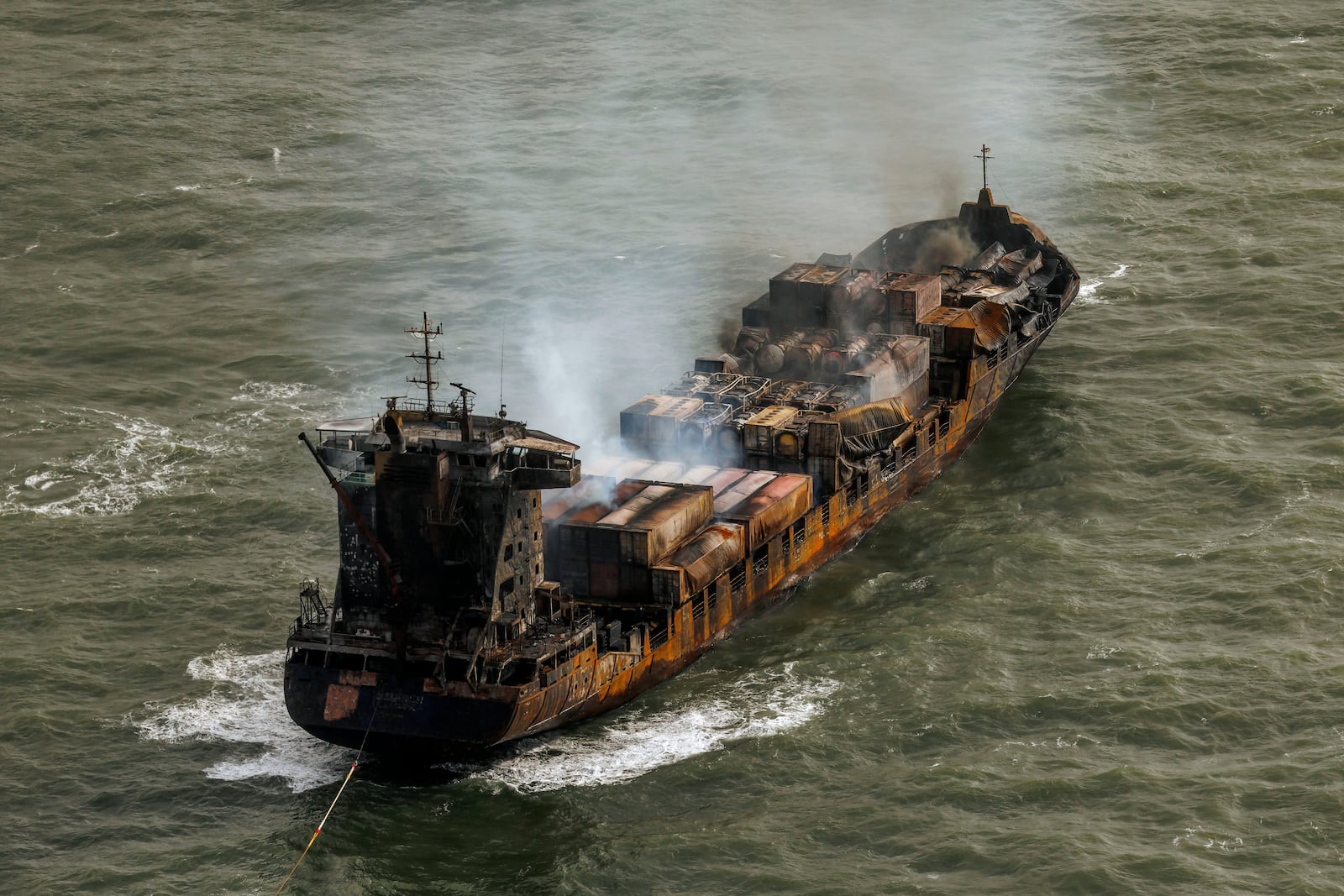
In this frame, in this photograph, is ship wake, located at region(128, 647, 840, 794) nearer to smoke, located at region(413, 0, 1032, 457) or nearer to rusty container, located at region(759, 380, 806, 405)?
rusty container, located at region(759, 380, 806, 405)

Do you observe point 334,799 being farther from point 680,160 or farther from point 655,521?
point 680,160

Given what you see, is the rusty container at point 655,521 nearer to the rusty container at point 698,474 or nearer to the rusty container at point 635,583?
the rusty container at point 635,583

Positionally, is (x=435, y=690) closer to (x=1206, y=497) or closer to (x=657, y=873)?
(x=657, y=873)

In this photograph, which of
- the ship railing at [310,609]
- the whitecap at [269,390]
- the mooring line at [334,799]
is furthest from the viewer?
the whitecap at [269,390]

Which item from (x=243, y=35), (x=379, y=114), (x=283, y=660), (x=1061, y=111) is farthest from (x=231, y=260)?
(x=1061, y=111)

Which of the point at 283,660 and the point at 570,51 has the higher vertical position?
the point at 570,51

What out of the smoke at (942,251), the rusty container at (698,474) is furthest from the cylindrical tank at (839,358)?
the smoke at (942,251)

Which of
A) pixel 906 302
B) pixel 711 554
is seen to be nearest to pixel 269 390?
pixel 906 302
